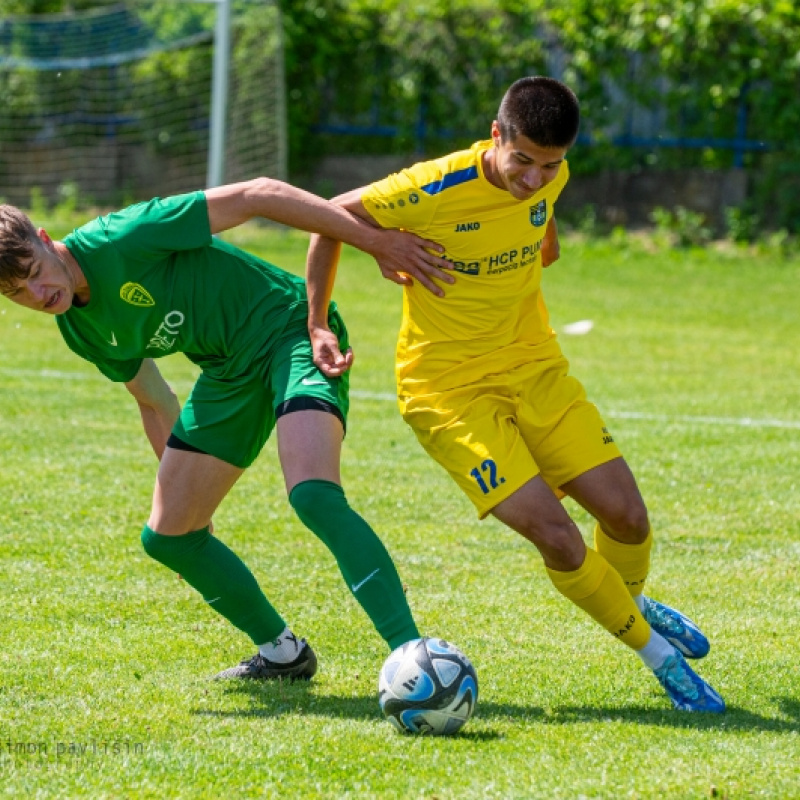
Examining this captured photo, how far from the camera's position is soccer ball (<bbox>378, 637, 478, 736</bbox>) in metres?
4.19

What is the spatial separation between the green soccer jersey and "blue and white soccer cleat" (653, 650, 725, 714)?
1728 mm

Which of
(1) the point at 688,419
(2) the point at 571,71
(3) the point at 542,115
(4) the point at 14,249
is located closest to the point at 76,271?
(4) the point at 14,249

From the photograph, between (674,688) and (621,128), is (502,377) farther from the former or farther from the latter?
(621,128)

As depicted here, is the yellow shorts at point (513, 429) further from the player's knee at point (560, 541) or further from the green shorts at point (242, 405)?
the green shorts at point (242, 405)

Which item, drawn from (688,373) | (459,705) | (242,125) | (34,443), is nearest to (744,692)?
(459,705)

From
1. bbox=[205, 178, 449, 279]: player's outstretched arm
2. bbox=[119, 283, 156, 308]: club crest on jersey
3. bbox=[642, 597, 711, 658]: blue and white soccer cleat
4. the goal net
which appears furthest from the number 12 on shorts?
the goal net

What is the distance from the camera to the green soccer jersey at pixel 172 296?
4.57 m

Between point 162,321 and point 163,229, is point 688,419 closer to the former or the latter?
point 162,321

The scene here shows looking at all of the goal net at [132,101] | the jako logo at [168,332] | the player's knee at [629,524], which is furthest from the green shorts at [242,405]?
the goal net at [132,101]

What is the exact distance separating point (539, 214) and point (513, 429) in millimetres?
829

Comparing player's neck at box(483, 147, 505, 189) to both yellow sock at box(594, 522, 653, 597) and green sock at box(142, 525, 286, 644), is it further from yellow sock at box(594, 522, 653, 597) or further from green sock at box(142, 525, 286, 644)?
green sock at box(142, 525, 286, 644)

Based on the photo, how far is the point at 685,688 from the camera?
4.62 metres

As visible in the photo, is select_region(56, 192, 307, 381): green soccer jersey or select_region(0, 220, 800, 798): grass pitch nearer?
select_region(0, 220, 800, 798): grass pitch

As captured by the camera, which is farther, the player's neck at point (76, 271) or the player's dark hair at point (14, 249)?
the player's neck at point (76, 271)
